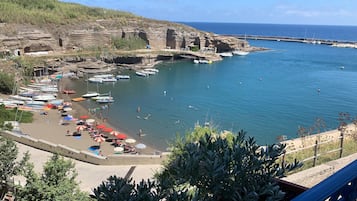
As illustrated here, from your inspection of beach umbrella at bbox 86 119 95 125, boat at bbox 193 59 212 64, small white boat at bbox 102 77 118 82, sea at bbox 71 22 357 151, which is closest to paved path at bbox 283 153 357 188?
sea at bbox 71 22 357 151

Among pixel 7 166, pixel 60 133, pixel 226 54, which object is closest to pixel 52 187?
pixel 7 166

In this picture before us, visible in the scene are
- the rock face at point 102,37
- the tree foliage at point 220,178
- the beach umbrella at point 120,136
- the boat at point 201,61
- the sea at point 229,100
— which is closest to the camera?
the tree foliage at point 220,178

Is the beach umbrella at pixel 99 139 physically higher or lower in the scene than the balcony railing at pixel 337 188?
lower

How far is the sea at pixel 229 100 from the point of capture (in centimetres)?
3406

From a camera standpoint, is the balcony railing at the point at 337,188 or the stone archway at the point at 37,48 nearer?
the balcony railing at the point at 337,188

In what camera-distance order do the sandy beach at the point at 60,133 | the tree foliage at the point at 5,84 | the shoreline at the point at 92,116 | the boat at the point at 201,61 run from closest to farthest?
the sandy beach at the point at 60,133, the shoreline at the point at 92,116, the tree foliage at the point at 5,84, the boat at the point at 201,61

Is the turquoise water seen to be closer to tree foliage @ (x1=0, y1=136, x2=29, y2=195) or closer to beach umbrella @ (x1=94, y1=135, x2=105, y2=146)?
beach umbrella @ (x1=94, y1=135, x2=105, y2=146)

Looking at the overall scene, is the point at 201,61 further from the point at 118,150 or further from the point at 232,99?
the point at 118,150

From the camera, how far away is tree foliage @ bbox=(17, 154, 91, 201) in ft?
33.4

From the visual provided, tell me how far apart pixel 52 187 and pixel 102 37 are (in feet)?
208

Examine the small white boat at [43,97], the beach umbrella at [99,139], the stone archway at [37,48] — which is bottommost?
the beach umbrella at [99,139]

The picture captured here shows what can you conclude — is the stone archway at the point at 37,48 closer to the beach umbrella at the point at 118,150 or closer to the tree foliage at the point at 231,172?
the beach umbrella at the point at 118,150

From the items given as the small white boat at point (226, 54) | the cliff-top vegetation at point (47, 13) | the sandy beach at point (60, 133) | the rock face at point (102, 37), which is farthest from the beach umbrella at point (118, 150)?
the small white boat at point (226, 54)

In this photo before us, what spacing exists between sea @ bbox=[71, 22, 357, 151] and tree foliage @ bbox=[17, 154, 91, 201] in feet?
49.5
